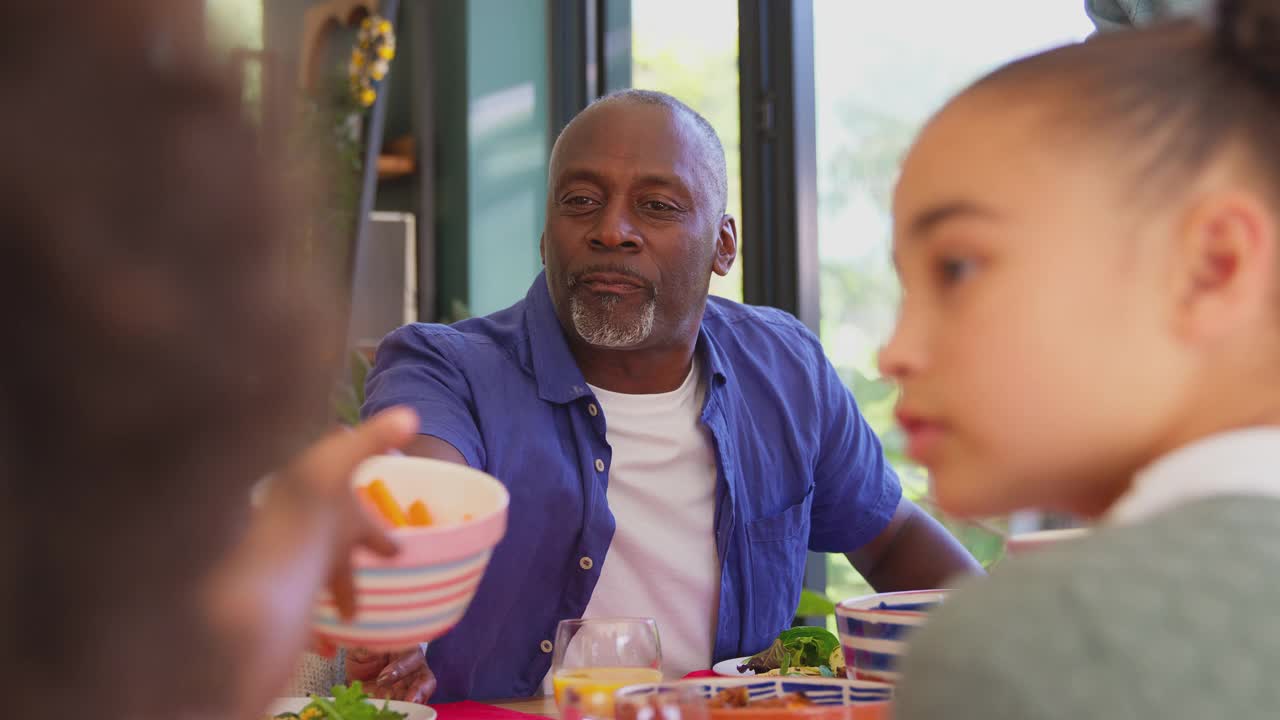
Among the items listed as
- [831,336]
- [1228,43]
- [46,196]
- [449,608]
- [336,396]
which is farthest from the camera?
[831,336]

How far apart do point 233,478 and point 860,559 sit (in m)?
2.01

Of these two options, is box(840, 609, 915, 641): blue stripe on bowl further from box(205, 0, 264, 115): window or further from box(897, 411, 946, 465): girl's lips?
box(205, 0, 264, 115): window

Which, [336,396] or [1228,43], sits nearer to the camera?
[336,396]

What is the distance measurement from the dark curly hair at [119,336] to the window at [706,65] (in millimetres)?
2969

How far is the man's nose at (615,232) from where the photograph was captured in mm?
2102

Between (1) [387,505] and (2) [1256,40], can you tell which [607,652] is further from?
(2) [1256,40]

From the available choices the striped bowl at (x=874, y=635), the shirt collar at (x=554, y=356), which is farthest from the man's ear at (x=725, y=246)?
the striped bowl at (x=874, y=635)

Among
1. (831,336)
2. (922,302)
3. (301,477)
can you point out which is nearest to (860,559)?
(831,336)

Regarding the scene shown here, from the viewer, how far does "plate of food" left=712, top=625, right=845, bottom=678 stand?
4.63 feet

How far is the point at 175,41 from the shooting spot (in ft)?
1.12

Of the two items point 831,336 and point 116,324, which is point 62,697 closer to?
point 116,324

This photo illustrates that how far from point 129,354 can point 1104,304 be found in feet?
1.39

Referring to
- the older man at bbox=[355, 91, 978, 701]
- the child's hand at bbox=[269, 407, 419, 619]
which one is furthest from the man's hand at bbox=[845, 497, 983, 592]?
the child's hand at bbox=[269, 407, 419, 619]

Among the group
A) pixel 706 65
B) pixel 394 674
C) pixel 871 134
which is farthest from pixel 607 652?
pixel 706 65
